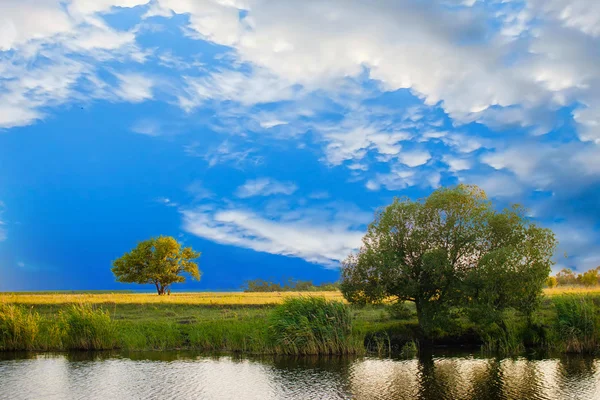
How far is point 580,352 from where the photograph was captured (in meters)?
32.6

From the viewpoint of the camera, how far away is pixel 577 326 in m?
33.0

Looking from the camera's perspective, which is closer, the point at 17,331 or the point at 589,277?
the point at 17,331

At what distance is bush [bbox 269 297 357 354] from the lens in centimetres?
3194

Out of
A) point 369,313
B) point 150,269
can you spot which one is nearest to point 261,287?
point 150,269

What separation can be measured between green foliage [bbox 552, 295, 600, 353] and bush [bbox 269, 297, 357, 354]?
13.5m

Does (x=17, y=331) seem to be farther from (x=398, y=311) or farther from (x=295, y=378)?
(x=398, y=311)

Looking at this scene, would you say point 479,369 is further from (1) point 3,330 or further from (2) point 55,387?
(1) point 3,330

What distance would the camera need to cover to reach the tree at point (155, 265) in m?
100

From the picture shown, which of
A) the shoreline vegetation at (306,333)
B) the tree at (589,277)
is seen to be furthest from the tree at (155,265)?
the tree at (589,277)

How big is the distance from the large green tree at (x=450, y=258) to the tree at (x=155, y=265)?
2751 inches

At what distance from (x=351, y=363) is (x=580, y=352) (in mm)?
15155

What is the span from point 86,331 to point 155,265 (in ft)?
221

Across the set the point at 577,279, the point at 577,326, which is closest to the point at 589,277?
the point at 577,279

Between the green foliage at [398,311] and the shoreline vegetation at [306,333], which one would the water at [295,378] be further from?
the green foliage at [398,311]
